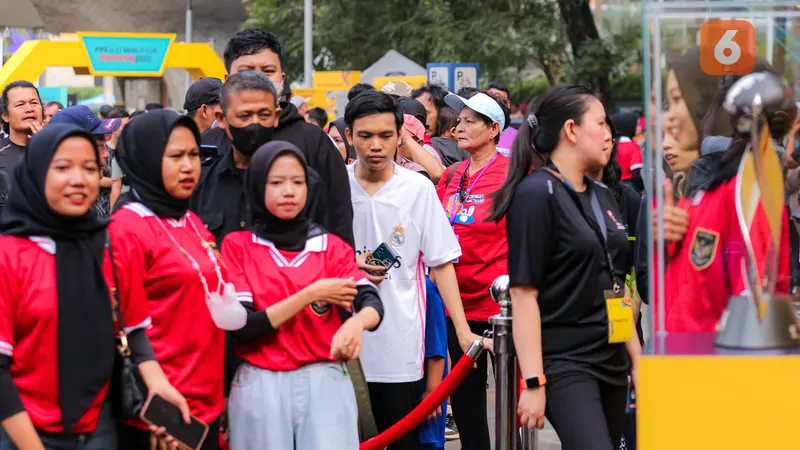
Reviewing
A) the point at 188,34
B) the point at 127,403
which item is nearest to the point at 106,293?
the point at 127,403

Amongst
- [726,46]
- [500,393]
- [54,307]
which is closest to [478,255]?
[500,393]

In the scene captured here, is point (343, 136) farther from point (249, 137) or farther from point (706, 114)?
point (706, 114)

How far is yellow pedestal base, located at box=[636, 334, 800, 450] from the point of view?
13.1 ft

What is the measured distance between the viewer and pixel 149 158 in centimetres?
464

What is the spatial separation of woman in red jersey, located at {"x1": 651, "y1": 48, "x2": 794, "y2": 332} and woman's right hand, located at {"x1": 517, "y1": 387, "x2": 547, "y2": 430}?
1.02 meters

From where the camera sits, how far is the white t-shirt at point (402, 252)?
6184mm

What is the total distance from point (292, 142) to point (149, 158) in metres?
1.05

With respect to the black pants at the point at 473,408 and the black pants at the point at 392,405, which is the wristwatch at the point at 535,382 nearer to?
the black pants at the point at 392,405

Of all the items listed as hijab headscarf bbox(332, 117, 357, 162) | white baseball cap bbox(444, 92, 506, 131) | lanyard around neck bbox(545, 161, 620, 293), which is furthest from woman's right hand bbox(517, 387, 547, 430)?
hijab headscarf bbox(332, 117, 357, 162)

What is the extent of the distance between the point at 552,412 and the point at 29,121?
15.5ft

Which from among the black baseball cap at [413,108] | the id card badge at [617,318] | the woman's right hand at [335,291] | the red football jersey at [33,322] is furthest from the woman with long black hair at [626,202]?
the black baseball cap at [413,108]

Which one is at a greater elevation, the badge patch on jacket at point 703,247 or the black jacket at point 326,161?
the black jacket at point 326,161

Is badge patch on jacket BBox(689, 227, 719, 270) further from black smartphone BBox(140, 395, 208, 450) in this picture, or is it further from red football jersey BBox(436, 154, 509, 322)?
red football jersey BBox(436, 154, 509, 322)

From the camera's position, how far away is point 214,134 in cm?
603
